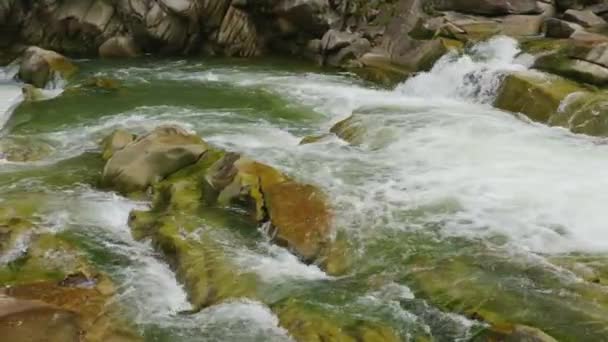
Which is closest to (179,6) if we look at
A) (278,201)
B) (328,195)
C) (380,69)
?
(380,69)

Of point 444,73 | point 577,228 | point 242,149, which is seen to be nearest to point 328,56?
point 444,73

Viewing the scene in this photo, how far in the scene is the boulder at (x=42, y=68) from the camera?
2205 centimetres

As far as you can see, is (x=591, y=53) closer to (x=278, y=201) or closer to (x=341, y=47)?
(x=278, y=201)

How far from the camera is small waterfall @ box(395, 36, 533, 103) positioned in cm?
1769

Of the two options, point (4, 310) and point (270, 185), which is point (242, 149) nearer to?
point (270, 185)

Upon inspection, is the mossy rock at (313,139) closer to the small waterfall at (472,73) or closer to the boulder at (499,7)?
the small waterfall at (472,73)

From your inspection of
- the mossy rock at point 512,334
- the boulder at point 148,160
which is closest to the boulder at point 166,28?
the boulder at point 148,160

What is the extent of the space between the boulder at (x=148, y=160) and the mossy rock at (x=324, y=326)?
4.85m

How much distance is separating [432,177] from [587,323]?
16.4 ft

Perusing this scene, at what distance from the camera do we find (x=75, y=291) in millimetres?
8211

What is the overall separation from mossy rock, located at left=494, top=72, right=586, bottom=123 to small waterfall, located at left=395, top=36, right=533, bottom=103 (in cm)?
62

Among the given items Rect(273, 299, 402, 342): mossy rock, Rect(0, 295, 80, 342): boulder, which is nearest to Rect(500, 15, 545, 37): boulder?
Rect(273, 299, 402, 342): mossy rock

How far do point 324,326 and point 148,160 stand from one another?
5.86m

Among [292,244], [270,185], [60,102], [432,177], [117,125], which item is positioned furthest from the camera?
[60,102]
